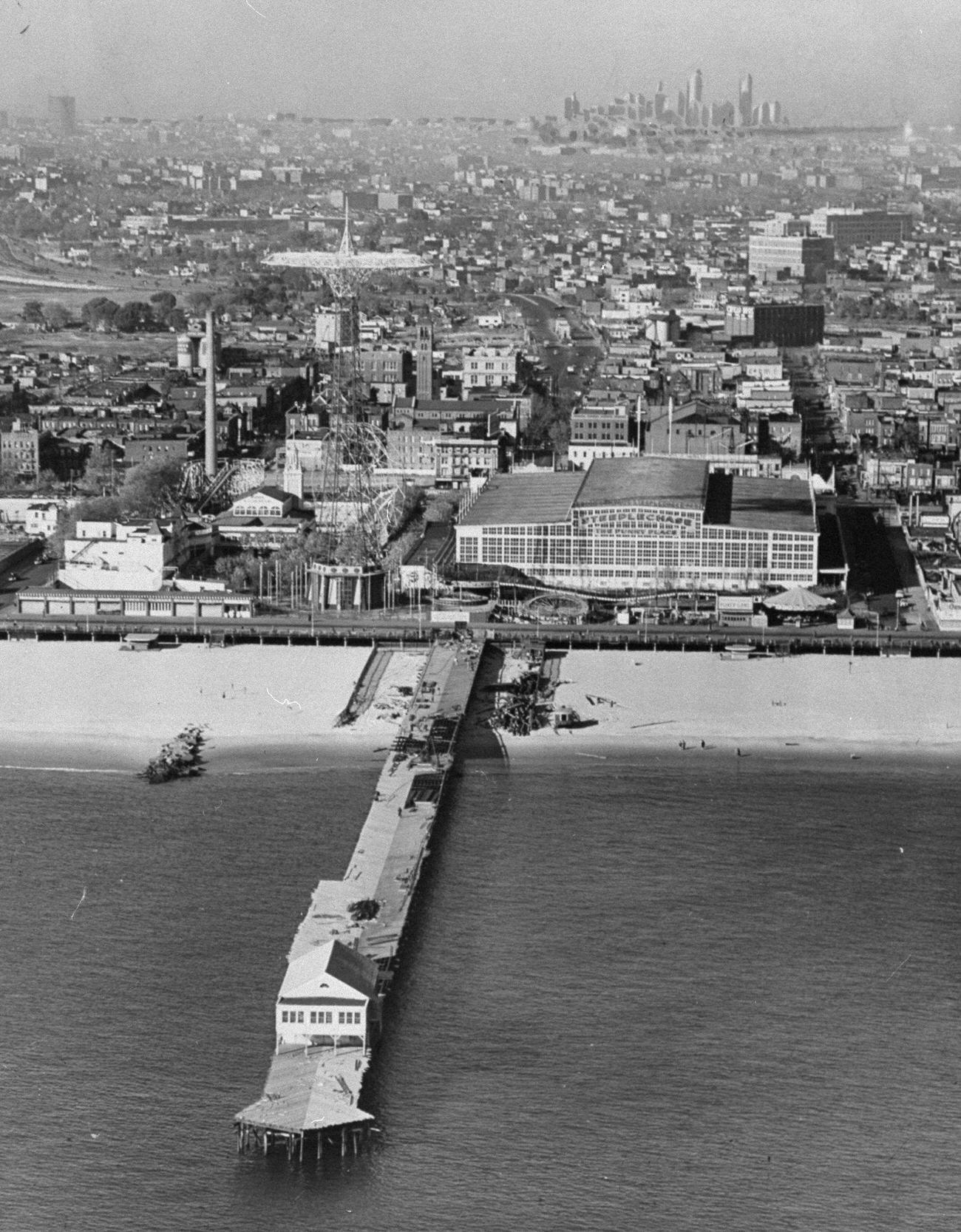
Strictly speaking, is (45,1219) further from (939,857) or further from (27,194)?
(27,194)

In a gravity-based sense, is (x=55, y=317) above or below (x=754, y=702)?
above

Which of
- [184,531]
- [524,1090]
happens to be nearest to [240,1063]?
[524,1090]

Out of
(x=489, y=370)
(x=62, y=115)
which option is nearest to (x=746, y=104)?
(x=62, y=115)

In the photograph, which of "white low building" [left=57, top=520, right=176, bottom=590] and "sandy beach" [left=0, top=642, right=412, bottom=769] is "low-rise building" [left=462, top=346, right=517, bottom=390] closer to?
"white low building" [left=57, top=520, right=176, bottom=590]

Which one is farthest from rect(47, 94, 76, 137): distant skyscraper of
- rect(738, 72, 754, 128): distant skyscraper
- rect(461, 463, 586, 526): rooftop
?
rect(461, 463, 586, 526): rooftop

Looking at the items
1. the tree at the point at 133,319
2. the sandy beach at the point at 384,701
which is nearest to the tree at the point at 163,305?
the tree at the point at 133,319

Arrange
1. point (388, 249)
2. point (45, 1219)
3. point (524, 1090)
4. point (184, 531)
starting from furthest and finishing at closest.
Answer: point (388, 249) → point (184, 531) → point (524, 1090) → point (45, 1219)

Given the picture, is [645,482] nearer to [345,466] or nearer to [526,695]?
[345,466]
